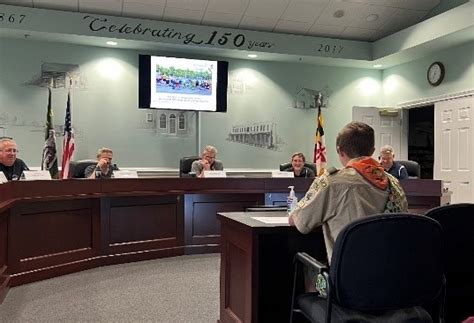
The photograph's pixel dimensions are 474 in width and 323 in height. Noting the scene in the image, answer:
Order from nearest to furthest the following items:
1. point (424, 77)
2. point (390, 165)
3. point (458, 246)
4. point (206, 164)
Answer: point (458, 246), point (390, 165), point (206, 164), point (424, 77)

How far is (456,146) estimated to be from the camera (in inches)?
260

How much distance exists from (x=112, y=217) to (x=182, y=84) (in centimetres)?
266

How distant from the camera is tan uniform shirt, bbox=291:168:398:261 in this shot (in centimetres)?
189

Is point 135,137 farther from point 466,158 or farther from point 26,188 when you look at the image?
point 466,158

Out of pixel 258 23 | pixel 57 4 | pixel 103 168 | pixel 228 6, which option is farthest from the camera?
pixel 258 23

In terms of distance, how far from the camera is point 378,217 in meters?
1.69

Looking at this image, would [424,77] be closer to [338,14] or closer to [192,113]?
[338,14]

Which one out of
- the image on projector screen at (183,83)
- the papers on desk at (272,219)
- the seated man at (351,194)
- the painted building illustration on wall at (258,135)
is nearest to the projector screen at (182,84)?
the image on projector screen at (183,83)

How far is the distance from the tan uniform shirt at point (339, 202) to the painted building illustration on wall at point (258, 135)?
5359mm

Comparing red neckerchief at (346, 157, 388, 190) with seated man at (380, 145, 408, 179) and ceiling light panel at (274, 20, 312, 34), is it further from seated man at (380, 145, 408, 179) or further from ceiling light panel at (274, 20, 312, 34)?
ceiling light panel at (274, 20, 312, 34)

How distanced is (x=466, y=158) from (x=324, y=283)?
531 centimetres

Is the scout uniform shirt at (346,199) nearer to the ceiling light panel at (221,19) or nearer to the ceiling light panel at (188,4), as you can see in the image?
the ceiling light panel at (188,4)

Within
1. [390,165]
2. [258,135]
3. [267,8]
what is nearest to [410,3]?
[267,8]

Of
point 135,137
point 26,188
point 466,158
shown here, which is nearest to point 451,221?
point 26,188
